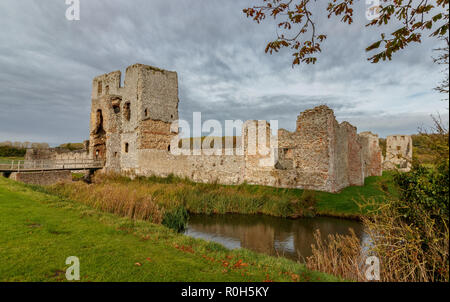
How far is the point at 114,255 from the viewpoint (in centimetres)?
496

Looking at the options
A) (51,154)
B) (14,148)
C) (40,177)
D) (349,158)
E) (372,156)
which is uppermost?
(14,148)

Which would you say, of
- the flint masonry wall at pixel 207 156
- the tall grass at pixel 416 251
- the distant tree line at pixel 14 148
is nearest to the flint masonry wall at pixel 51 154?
the flint masonry wall at pixel 207 156

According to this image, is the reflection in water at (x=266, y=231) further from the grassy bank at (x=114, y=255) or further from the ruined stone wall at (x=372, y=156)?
the ruined stone wall at (x=372, y=156)

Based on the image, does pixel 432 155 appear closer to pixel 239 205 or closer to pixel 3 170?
→ pixel 239 205

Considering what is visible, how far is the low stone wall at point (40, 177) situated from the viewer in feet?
61.7

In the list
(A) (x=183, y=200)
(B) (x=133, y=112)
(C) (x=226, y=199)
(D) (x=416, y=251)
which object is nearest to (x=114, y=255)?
(D) (x=416, y=251)

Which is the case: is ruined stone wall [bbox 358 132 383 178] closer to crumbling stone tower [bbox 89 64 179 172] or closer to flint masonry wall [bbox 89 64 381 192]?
flint masonry wall [bbox 89 64 381 192]

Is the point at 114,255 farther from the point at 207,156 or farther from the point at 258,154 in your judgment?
the point at 207,156

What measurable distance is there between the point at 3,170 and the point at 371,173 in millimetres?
32403

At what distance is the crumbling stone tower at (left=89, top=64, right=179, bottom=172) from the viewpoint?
22938 mm

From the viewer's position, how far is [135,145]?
76.8 feet

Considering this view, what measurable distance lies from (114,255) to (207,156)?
1499cm

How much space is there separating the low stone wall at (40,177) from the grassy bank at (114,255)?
13.7 metres
